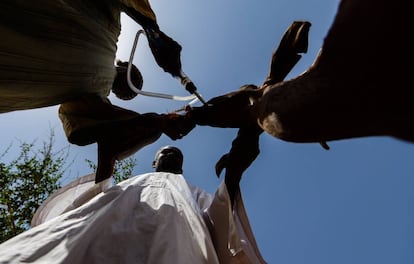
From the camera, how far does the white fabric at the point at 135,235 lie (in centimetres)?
123

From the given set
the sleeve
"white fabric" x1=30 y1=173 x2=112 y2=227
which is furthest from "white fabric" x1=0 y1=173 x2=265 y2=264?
the sleeve

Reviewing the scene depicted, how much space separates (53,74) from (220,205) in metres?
0.94

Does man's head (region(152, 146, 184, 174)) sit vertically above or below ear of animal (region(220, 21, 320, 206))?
below

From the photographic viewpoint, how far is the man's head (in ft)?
9.35

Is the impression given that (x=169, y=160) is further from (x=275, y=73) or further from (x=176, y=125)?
(x=275, y=73)

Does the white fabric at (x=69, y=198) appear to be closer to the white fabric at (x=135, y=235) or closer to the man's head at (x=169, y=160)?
the white fabric at (x=135, y=235)

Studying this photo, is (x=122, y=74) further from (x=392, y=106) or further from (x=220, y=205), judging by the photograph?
(x=392, y=106)

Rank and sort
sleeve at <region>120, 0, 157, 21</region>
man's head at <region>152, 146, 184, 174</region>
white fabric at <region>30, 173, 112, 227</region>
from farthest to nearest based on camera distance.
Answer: man's head at <region>152, 146, 184, 174</region>
white fabric at <region>30, 173, 112, 227</region>
sleeve at <region>120, 0, 157, 21</region>

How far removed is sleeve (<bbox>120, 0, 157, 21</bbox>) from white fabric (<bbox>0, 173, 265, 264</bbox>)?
0.95m

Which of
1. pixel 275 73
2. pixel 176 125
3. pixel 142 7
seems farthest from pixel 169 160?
pixel 275 73

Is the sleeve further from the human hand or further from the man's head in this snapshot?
the man's head

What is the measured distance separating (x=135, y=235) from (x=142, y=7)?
3.71ft

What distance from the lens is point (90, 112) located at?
4.78 ft

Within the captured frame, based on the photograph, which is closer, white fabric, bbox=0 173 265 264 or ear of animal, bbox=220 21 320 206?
ear of animal, bbox=220 21 320 206
